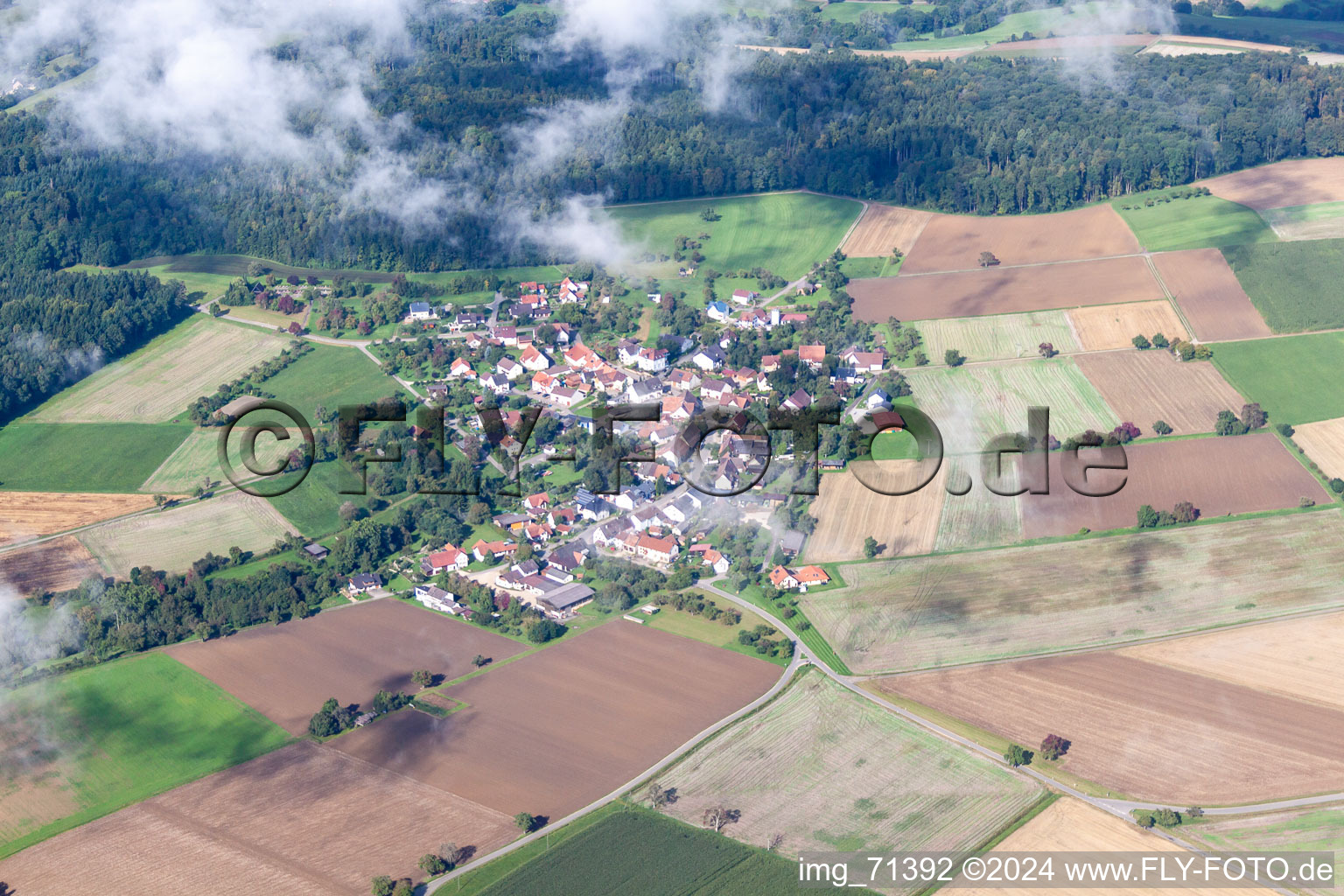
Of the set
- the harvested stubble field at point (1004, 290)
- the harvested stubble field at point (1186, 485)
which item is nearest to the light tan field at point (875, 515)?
the harvested stubble field at point (1186, 485)

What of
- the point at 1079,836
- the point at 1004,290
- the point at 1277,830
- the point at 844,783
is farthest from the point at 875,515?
the point at 1004,290

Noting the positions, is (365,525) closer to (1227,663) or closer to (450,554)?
(450,554)

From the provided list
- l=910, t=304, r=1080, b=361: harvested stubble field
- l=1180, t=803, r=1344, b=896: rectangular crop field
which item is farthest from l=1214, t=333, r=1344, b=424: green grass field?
l=1180, t=803, r=1344, b=896: rectangular crop field

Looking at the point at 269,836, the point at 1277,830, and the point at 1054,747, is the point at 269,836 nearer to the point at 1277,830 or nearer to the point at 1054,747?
the point at 1054,747

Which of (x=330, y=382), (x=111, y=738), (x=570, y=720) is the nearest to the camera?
(x=111, y=738)

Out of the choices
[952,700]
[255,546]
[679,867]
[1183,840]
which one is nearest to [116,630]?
[255,546]
